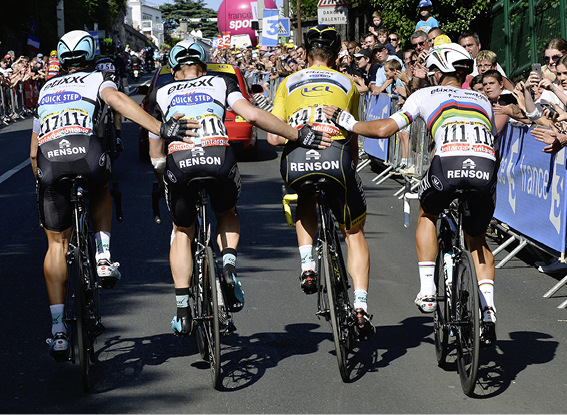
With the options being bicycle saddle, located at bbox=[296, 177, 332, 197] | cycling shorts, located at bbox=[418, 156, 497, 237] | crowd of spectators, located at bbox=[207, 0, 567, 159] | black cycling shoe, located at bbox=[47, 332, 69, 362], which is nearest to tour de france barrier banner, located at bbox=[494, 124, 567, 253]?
crowd of spectators, located at bbox=[207, 0, 567, 159]

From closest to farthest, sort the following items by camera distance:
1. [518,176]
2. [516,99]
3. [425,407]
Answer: [425,407] < [516,99] < [518,176]

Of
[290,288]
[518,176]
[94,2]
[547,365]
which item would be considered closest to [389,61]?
[518,176]

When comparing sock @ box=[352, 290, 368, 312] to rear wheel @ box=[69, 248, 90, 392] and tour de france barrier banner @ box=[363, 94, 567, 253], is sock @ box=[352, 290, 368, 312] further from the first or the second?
tour de france barrier banner @ box=[363, 94, 567, 253]

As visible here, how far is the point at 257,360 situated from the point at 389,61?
32.7 ft

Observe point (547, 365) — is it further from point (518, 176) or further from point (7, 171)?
point (7, 171)

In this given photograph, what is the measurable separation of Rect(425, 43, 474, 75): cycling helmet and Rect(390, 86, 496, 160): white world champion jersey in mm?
147

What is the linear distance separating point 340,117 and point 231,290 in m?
1.22

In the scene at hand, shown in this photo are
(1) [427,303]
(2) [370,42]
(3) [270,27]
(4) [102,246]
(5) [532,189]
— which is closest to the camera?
(1) [427,303]

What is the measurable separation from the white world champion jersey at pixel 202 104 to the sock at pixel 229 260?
2.36 feet

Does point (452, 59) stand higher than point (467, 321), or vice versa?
point (452, 59)

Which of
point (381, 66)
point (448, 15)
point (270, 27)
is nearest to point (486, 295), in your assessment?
point (381, 66)

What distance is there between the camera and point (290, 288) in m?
7.85

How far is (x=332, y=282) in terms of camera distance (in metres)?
5.46

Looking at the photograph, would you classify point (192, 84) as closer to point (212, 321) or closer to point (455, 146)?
point (212, 321)
